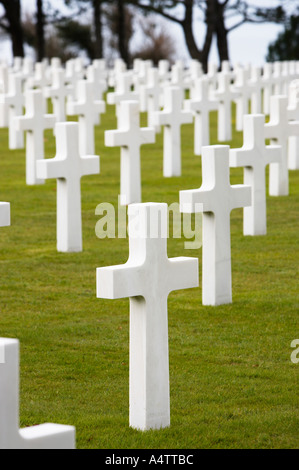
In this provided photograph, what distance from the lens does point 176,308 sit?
23.2ft

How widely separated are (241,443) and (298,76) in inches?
783

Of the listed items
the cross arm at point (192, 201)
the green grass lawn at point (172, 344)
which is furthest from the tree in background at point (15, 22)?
the cross arm at point (192, 201)

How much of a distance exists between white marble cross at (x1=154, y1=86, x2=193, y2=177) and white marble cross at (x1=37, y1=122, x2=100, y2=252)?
4.48 m

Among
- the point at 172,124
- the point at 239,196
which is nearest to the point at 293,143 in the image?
the point at 172,124

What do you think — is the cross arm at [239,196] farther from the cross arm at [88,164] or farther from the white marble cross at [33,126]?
the white marble cross at [33,126]

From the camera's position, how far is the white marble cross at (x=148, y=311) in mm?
4594

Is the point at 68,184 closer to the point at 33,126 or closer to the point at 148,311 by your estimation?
the point at 33,126

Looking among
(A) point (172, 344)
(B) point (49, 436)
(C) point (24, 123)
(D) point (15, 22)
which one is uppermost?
(D) point (15, 22)

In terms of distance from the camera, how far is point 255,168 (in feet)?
30.5

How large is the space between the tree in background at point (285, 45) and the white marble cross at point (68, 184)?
33.9 m

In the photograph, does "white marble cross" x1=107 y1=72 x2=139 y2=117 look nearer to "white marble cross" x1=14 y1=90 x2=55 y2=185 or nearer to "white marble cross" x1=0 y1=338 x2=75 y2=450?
"white marble cross" x1=14 y1=90 x2=55 y2=185

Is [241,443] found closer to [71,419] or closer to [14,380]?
[71,419]

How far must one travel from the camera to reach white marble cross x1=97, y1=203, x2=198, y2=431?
4.59 meters

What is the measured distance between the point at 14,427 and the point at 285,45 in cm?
4061
